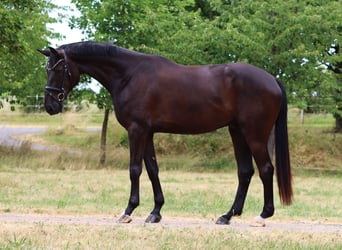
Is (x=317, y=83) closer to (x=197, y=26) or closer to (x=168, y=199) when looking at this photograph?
(x=197, y=26)

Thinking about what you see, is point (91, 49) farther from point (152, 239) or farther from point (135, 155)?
point (152, 239)

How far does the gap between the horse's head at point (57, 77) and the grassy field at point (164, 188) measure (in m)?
1.75

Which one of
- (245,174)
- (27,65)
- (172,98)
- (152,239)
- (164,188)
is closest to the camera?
(152,239)

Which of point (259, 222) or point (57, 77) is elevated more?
point (57, 77)

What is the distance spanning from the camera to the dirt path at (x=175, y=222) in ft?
33.2

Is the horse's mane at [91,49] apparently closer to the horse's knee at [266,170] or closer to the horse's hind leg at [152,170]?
the horse's hind leg at [152,170]

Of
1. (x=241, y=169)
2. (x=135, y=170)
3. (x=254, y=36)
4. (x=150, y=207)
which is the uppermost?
(x=254, y=36)

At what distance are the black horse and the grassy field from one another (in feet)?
3.52

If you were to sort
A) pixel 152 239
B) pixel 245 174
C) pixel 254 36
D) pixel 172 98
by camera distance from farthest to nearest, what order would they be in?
pixel 254 36
pixel 245 174
pixel 172 98
pixel 152 239

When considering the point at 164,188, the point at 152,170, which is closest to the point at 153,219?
the point at 152,170

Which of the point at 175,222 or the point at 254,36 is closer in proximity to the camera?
the point at 175,222

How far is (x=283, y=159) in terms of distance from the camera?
1042 centimetres

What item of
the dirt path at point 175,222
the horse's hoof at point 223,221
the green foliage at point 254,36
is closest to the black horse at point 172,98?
the dirt path at point 175,222

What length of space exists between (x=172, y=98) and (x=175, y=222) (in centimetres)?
190
